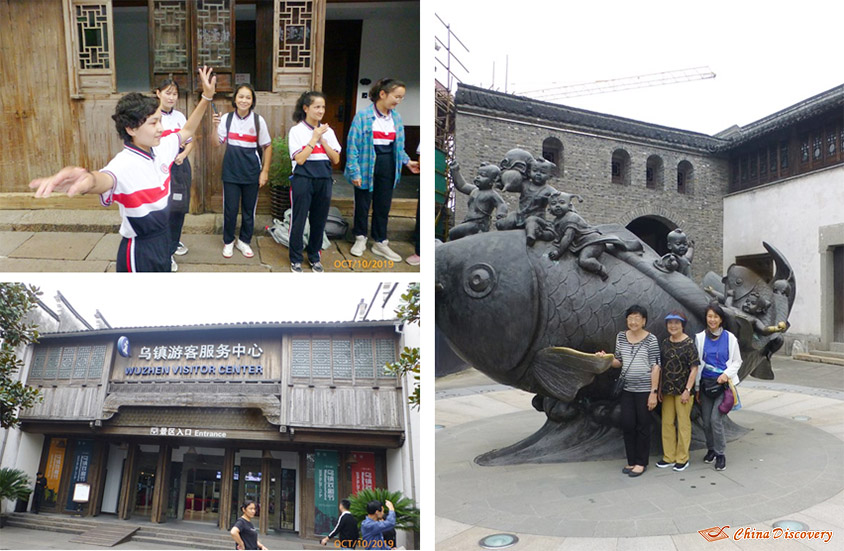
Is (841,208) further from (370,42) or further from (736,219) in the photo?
(370,42)

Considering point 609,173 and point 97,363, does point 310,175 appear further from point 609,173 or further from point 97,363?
point 609,173

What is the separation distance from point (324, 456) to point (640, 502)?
12.1 ft

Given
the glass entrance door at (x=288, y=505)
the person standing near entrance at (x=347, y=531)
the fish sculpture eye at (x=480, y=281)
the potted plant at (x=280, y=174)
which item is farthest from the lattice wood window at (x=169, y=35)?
the glass entrance door at (x=288, y=505)

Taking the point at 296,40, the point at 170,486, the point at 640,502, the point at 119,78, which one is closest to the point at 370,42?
the point at 296,40

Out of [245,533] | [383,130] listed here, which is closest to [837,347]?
[383,130]

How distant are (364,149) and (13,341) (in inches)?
156

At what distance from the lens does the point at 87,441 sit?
7.92 meters

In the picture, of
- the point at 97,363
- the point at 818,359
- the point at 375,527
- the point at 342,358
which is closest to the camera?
the point at 375,527

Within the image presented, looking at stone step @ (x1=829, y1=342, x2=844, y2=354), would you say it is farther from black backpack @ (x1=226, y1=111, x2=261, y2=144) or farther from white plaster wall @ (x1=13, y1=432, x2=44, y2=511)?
white plaster wall @ (x1=13, y1=432, x2=44, y2=511)

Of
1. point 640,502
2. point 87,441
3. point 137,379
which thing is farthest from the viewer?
point 87,441

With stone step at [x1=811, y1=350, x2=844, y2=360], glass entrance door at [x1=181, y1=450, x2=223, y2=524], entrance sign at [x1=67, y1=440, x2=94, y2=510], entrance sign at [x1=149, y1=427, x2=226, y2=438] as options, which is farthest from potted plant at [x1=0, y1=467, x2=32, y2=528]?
stone step at [x1=811, y1=350, x2=844, y2=360]

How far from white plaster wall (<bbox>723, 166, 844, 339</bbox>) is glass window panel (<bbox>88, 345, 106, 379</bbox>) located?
1671cm

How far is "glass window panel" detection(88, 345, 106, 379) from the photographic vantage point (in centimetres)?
703

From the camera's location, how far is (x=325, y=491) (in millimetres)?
6348
